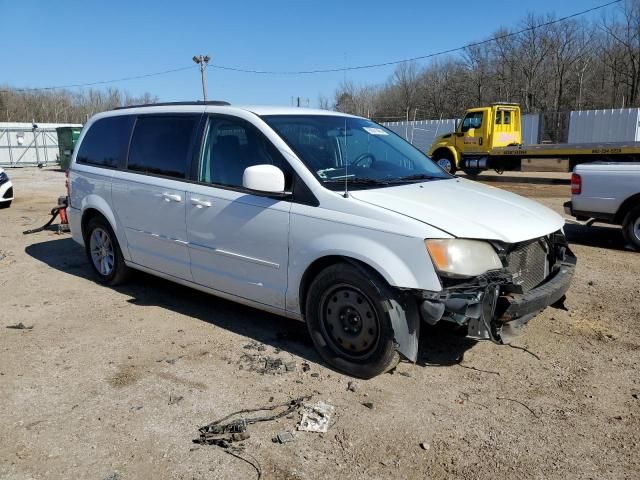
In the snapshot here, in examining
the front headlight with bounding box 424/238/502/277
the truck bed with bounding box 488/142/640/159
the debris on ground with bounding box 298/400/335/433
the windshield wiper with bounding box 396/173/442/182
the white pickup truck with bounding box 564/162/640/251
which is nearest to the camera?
the debris on ground with bounding box 298/400/335/433

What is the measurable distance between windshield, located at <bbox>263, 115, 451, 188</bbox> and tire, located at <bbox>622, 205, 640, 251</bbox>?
13.9 ft

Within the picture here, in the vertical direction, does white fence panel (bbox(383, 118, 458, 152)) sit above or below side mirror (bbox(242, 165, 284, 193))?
above

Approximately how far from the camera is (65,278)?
6.43 meters

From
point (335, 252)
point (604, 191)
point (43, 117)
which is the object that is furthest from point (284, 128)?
point (43, 117)

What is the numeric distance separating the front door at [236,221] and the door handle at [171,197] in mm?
126

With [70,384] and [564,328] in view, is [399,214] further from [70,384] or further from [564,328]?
[70,384]

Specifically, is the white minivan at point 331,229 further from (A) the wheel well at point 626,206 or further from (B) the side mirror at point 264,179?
(A) the wheel well at point 626,206

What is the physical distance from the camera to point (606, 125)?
1117 inches

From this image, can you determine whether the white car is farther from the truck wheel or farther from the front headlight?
the truck wheel

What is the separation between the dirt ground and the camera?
285cm

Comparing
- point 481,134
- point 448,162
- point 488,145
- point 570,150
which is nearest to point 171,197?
point 570,150

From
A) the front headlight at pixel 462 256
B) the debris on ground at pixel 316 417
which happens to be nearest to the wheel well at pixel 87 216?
the debris on ground at pixel 316 417

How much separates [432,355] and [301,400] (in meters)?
1.18

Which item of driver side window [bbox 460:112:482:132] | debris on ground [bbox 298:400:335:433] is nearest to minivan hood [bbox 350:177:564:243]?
debris on ground [bbox 298:400:335:433]
